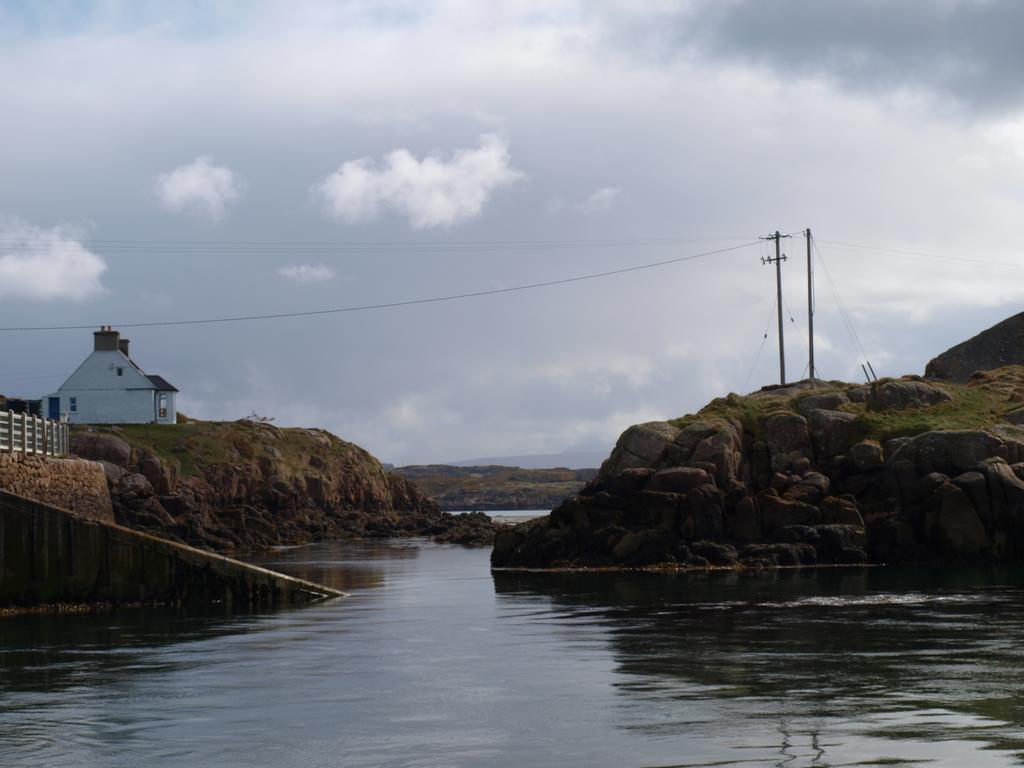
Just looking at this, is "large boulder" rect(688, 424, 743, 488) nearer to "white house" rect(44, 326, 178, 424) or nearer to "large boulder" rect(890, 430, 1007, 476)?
"large boulder" rect(890, 430, 1007, 476)

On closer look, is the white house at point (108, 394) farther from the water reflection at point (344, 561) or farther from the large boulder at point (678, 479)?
the large boulder at point (678, 479)

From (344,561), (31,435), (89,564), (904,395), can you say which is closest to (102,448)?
(344,561)

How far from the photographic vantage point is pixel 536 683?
73.8 ft

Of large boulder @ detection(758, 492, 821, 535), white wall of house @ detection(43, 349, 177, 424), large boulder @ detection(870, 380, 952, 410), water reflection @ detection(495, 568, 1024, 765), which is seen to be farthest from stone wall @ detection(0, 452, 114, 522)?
white wall of house @ detection(43, 349, 177, 424)

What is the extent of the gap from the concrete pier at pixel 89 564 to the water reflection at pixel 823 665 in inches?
402

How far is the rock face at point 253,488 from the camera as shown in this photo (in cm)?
7606

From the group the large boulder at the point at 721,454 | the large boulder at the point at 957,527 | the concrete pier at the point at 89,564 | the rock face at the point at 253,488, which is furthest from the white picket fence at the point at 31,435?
the large boulder at the point at 957,527

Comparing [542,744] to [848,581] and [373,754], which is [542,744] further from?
[848,581]

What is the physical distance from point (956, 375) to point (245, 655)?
62486mm

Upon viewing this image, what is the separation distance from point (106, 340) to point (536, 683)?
283 feet

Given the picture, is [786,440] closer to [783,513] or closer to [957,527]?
[783,513]

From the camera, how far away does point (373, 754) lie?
1672cm

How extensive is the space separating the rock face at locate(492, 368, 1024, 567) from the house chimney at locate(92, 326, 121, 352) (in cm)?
5539

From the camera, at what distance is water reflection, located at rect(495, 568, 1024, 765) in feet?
55.4
